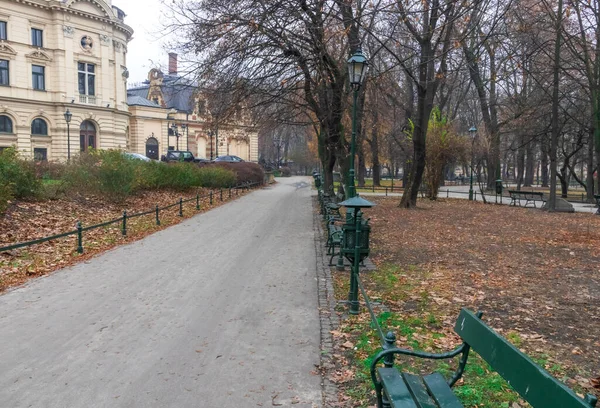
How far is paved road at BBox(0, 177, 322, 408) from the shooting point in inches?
158

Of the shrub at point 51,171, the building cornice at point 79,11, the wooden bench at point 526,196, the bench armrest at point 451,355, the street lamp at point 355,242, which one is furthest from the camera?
the building cornice at point 79,11

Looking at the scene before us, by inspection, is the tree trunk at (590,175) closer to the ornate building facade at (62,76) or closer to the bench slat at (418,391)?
the ornate building facade at (62,76)

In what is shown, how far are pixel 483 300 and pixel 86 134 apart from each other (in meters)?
49.1

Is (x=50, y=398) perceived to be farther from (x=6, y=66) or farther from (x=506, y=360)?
(x=6, y=66)

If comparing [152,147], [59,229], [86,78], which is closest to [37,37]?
[86,78]

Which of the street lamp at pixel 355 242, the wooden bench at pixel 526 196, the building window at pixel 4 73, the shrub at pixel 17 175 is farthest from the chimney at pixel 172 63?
the building window at pixel 4 73

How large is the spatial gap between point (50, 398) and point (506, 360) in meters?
3.53

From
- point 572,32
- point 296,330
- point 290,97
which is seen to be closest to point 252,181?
point 290,97

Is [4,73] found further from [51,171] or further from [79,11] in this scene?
[51,171]

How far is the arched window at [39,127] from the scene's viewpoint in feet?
147

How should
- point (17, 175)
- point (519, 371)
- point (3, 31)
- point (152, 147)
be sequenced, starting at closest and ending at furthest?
point (519, 371) < point (17, 175) < point (3, 31) < point (152, 147)

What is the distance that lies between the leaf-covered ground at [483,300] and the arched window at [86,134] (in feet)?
140

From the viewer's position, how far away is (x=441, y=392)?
Result: 295 cm

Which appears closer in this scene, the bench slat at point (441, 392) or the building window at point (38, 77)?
the bench slat at point (441, 392)
